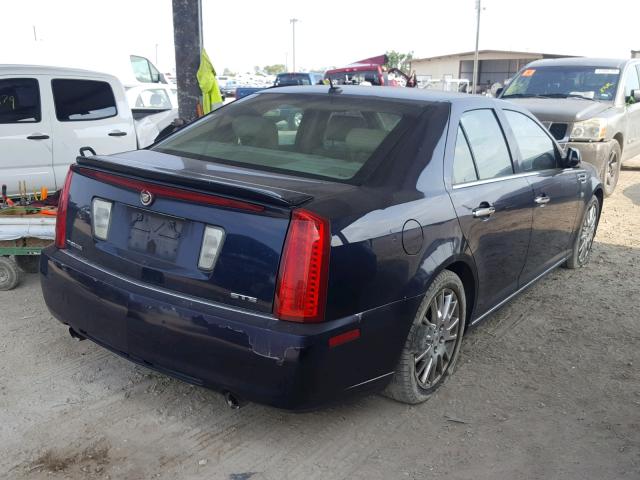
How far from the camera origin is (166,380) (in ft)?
11.4

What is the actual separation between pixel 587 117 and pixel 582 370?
5407 millimetres

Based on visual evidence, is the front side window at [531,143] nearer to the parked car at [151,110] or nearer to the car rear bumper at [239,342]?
the car rear bumper at [239,342]

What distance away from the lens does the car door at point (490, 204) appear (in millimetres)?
3430

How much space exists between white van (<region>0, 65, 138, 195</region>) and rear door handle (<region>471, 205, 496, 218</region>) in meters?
4.43

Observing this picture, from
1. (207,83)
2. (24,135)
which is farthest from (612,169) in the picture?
(24,135)

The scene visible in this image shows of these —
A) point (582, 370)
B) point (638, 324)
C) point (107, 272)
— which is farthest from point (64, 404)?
point (638, 324)

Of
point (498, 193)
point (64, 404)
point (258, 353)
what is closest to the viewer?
point (258, 353)

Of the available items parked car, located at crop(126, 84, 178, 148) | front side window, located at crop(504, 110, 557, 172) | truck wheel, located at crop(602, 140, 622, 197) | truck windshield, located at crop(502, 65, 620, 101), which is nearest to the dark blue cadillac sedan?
front side window, located at crop(504, 110, 557, 172)

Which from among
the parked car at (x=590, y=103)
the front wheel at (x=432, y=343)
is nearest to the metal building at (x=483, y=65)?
the parked car at (x=590, y=103)

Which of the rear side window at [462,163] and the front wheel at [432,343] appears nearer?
the front wheel at [432,343]

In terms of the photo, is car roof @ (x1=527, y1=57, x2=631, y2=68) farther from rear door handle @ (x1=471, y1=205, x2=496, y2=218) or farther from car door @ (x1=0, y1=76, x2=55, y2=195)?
car door @ (x1=0, y1=76, x2=55, y2=195)

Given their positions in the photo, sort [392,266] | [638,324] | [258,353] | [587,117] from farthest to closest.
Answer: [587,117]
[638,324]
[392,266]
[258,353]

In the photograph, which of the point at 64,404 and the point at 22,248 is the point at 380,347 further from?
the point at 22,248

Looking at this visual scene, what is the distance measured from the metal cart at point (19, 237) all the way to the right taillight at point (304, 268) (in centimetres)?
279
